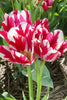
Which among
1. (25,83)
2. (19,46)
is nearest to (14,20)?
(19,46)

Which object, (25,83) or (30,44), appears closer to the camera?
(30,44)

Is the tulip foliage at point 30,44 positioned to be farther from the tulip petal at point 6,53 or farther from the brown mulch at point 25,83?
the brown mulch at point 25,83

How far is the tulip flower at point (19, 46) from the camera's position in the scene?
355 mm

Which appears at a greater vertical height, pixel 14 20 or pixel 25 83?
pixel 14 20

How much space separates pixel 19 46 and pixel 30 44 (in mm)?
19

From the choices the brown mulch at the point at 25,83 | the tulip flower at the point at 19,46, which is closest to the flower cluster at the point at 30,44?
the tulip flower at the point at 19,46

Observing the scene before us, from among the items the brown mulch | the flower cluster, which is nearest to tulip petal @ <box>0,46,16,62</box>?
the flower cluster

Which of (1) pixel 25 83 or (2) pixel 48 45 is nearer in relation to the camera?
(2) pixel 48 45

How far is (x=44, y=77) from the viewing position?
1.65 ft

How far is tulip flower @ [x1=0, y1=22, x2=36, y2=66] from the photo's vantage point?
14.0 inches

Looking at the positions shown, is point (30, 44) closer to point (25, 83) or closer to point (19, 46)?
point (19, 46)

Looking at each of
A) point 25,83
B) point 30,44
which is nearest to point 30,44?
point 30,44

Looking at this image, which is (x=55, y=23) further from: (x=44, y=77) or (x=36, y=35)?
(x=36, y=35)

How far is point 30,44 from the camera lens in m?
0.37
